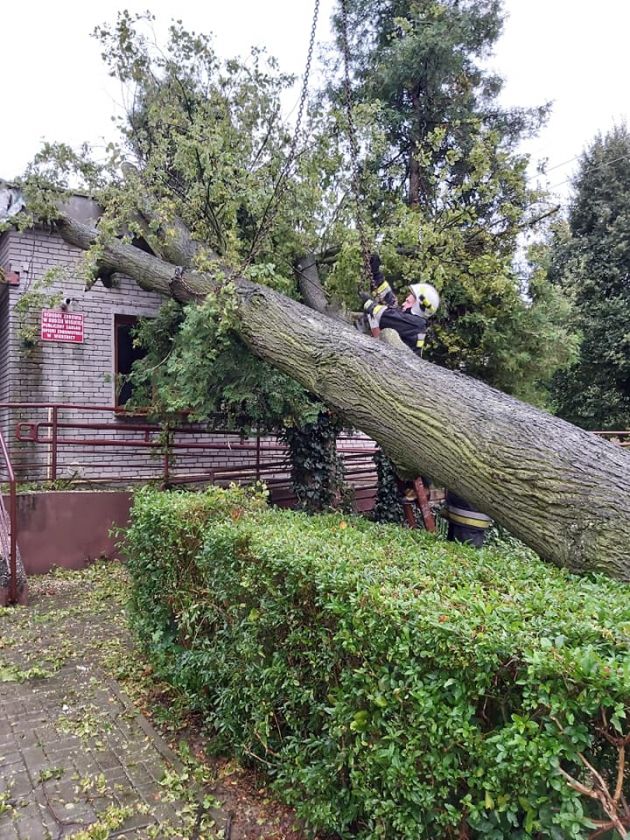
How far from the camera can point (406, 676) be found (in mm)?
1934

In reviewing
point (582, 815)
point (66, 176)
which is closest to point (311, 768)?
point (582, 815)

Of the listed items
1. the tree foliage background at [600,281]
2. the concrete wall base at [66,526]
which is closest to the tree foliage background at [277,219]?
the concrete wall base at [66,526]

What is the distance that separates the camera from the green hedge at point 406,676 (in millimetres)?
1641

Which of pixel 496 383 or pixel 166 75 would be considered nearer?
pixel 166 75

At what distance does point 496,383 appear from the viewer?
9.61m

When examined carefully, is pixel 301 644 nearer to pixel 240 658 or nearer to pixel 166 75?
pixel 240 658

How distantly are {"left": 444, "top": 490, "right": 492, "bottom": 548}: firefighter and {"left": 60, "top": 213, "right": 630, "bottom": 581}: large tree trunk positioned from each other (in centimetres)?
79

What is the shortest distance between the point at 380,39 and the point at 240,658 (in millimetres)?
11855

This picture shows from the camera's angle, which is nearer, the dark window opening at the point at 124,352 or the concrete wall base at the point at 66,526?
the concrete wall base at the point at 66,526

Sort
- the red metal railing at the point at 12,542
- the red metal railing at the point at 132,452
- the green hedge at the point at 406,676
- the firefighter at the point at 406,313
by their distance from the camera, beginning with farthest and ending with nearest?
the red metal railing at the point at 132,452, the firefighter at the point at 406,313, the red metal railing at the point at 12,542, the green hedge at the point at 406,676

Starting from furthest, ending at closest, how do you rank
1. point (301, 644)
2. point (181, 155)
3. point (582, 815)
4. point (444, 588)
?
point (181, 155) < point (301, 644) < point (444, 588) < point (582, 815)

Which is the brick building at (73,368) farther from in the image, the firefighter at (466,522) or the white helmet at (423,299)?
the firefighter at (466,522)

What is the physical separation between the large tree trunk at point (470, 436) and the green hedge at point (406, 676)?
0.99ft

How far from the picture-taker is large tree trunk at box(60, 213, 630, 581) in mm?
3070
